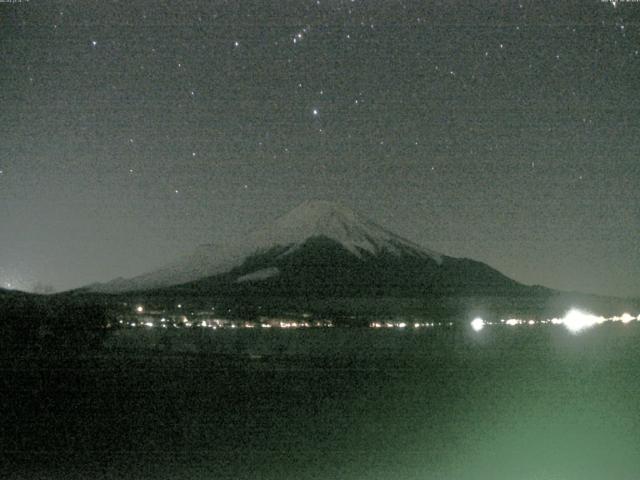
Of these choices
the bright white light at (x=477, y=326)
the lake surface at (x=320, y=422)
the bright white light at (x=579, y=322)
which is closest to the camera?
the lake surface at (x=320, y=422)

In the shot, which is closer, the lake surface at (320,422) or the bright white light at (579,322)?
the lake surface at (320,422)

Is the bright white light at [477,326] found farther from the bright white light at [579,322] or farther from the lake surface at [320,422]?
the lake surface at [320,422]

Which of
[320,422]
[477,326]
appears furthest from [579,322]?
[320,422]

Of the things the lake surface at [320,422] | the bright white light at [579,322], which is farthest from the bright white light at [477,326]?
the lake surface at [320,422]

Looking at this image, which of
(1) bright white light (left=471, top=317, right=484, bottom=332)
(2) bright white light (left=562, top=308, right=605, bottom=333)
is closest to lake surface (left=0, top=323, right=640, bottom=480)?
(2) bright white light (left=562, top=308, right=605, bottom=333)

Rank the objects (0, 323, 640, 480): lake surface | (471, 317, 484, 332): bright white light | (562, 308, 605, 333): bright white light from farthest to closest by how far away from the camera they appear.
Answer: (471, 317, 484, 332): bright white light < (562, 308, 605, 333): bright white light < (0, 323, 640, 480): lake surface

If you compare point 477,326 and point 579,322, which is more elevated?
point 579,322

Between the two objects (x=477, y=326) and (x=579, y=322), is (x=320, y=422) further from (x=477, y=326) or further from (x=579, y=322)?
(x=579, y=322)

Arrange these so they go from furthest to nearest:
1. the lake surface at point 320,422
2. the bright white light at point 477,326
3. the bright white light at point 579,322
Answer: the bright white light at point 477,326 → the bright white light at point 579,322 → the lake surface at point 320,422

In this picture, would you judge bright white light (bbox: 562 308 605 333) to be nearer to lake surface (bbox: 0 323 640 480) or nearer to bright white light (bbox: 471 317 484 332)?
bright white light (bbox: 471 317 484 332)
